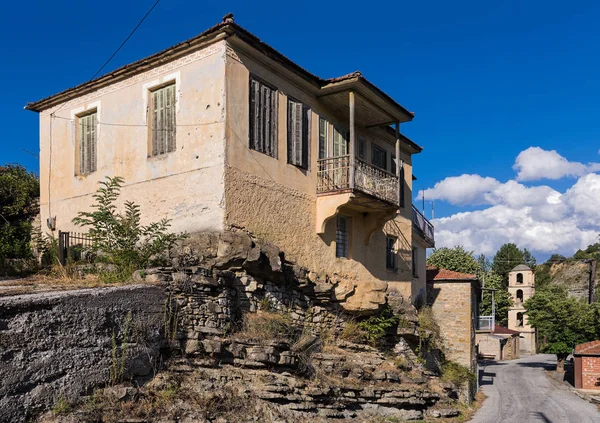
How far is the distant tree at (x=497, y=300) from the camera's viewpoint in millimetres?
65062

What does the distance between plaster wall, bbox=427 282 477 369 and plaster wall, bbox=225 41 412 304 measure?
7.72m

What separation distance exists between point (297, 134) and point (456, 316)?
14204 millimetres

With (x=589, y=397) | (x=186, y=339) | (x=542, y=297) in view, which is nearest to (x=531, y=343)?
(x=542, y=297)

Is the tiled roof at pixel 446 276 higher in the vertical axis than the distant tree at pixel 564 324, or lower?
higher

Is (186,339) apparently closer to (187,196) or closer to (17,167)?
(187,196)

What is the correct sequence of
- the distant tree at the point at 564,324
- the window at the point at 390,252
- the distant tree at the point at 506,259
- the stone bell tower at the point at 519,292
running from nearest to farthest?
the window at the point at 390,252, the distant tree at the point at 564,324, the stone bell tower at the point at 519,292, the distant tree at the point at 506,259

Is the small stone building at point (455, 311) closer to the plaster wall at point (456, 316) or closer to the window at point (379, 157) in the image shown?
the plaster wall at point (456, 316)

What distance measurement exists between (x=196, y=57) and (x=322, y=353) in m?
8.54

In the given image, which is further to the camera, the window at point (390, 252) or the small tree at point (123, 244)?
the window at point (390, 252)

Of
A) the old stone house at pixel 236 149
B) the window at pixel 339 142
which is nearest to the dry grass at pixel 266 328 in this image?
the old stone house at pixel 236 149

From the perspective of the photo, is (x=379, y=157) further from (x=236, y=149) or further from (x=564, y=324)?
(x=564, y=324)

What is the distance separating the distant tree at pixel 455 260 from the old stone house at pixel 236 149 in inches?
1352

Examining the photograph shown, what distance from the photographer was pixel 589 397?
27.5 meters

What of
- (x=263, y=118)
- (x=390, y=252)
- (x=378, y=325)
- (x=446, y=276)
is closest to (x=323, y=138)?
(x=263, y=118)
